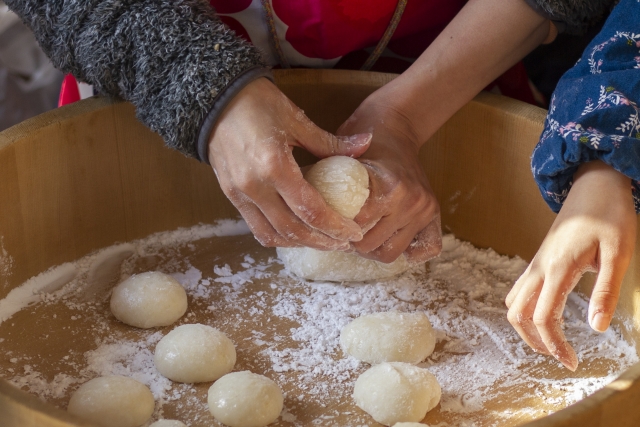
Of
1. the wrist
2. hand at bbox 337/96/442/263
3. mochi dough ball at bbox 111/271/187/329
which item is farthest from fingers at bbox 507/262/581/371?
mochi dough ball at bbox 111/271/187/329

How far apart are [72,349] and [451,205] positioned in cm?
67

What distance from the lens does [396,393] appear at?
0.88 metres

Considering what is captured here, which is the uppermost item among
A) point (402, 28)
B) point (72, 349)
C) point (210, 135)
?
point (402, 28)

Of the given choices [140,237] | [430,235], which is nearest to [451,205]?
[430,235]

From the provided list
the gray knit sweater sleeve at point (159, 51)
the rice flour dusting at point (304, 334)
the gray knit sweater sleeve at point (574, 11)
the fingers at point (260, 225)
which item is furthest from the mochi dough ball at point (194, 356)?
the gray knit sweater sleeve at point (574, 11)

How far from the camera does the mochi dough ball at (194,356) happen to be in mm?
940

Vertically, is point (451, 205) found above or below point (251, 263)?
above

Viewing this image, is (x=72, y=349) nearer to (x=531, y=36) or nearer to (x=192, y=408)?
(x=192, y=408)

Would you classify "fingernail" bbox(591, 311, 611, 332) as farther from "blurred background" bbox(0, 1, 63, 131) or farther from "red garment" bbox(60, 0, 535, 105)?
"blurred background" bbox(0, 1, 63, 131)

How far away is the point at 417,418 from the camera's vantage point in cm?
88

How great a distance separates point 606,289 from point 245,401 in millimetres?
435

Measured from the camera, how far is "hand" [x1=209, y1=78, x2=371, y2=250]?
90 centimetres

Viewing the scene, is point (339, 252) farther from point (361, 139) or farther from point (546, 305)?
point (546, 305)

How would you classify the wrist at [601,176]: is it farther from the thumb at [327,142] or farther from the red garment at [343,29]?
the red garment at [343,29]
